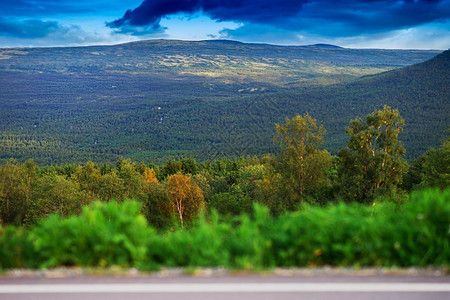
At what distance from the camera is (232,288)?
4973mm

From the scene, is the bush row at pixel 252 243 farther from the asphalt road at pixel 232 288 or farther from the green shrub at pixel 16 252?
the asphalt road at pixel 232 288

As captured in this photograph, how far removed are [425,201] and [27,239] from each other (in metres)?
5.90

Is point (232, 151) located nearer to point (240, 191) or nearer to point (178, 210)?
point (240, 191)

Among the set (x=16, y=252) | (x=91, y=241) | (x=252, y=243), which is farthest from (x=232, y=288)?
(x=16, y=252)

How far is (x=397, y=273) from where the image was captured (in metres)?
5.34

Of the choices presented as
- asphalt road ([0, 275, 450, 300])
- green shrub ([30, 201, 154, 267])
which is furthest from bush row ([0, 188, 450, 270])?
asphalt road ([0, 275, 450, 300])

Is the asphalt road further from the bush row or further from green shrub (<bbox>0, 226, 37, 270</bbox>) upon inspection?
green shrub (<bbox>0, 226, 37, 270</bbox>)

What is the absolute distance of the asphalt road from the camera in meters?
4.78

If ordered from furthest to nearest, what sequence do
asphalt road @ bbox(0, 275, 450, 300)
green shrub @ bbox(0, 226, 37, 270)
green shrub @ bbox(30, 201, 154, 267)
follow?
1. green shrub @ bbox(0, 226, 37, 270)
2. green shrub @ bbox(30, 201, 154, 267)
3. asphalt road @ bbox(0, 275, 450, 300)

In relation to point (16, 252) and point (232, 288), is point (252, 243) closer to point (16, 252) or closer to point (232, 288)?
point (232, 288)

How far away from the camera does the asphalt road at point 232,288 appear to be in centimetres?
478

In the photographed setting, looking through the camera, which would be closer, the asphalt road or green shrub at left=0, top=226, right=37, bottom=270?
the asphalt road

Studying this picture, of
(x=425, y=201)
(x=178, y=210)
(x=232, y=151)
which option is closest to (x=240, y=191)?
(x=178, y=210)

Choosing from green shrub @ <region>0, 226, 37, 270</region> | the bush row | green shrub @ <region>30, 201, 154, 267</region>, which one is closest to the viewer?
the bush row
